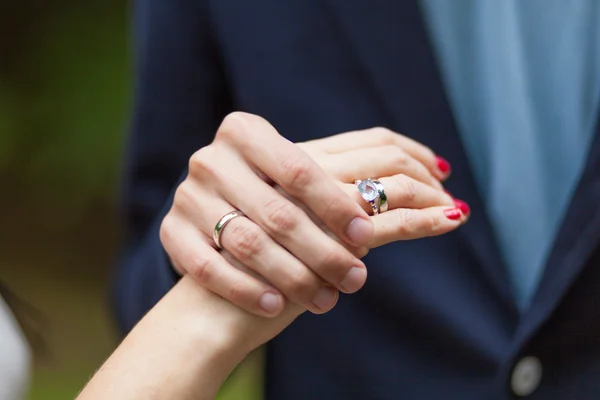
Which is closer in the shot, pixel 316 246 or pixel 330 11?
pixel 316 246

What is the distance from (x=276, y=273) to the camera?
527 millimetres

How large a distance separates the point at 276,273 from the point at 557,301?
0.87 feet

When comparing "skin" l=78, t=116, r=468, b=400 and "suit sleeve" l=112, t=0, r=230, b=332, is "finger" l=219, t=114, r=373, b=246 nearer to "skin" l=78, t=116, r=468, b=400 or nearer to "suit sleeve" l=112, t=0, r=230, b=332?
"skin" l=78, t=116, r=468, b=400

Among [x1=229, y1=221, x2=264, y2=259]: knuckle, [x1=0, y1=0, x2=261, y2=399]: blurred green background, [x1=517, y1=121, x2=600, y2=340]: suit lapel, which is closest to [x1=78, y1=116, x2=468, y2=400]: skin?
[x1=229, y1=221, x2=264, y2=259]: knuckle

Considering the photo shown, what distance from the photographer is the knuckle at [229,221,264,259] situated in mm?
522

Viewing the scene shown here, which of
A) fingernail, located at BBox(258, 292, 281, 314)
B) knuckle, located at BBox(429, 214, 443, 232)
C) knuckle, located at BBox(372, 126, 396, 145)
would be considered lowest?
knuckle, located at BBox(429, 214, 443, 232)

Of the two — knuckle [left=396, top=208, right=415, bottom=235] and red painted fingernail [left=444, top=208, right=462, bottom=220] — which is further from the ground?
knuckle [left=396, top=208, right=415, bottom=235]

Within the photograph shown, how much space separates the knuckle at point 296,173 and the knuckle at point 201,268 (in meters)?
0.09

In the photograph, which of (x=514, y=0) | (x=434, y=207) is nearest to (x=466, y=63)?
(x=514, y=0)

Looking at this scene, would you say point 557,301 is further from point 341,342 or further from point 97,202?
point 97,202

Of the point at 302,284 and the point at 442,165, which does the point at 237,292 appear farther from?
the point at 442,165

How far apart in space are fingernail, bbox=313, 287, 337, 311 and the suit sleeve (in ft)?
0.77

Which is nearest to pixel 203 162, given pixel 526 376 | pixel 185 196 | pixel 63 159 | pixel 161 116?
pixel 185 196

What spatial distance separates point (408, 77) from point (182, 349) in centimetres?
33
